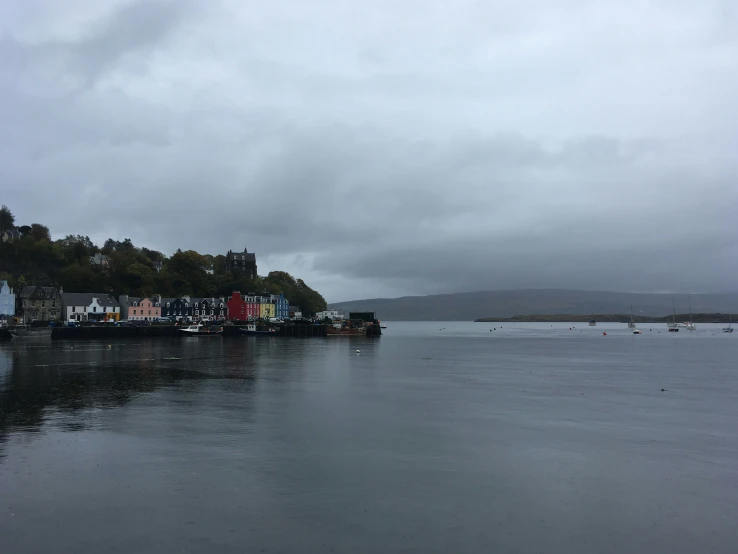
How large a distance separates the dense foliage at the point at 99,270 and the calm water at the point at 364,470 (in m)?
108

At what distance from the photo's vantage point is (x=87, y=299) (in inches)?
4739

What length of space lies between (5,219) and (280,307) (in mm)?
75979

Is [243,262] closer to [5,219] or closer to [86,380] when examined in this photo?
[5,219]

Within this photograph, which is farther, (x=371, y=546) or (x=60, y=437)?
(x=60, y=437)

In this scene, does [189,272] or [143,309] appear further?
[189,272]

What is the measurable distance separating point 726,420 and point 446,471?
16.0m

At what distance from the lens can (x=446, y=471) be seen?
1638 centimetres

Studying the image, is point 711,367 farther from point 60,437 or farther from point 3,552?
point 3,552

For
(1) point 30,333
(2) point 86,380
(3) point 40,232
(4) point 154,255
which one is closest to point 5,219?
(3) point 40,232

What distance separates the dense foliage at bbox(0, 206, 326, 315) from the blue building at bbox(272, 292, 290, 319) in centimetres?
586

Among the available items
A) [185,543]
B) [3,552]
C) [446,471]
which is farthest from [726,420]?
[3,552]

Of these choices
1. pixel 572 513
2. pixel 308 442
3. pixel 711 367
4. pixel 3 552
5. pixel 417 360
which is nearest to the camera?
pixel 3 552

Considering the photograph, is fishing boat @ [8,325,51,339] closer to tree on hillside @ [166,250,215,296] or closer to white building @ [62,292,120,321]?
white building @ [62,292,120,321]

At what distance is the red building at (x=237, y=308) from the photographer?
143 metres
